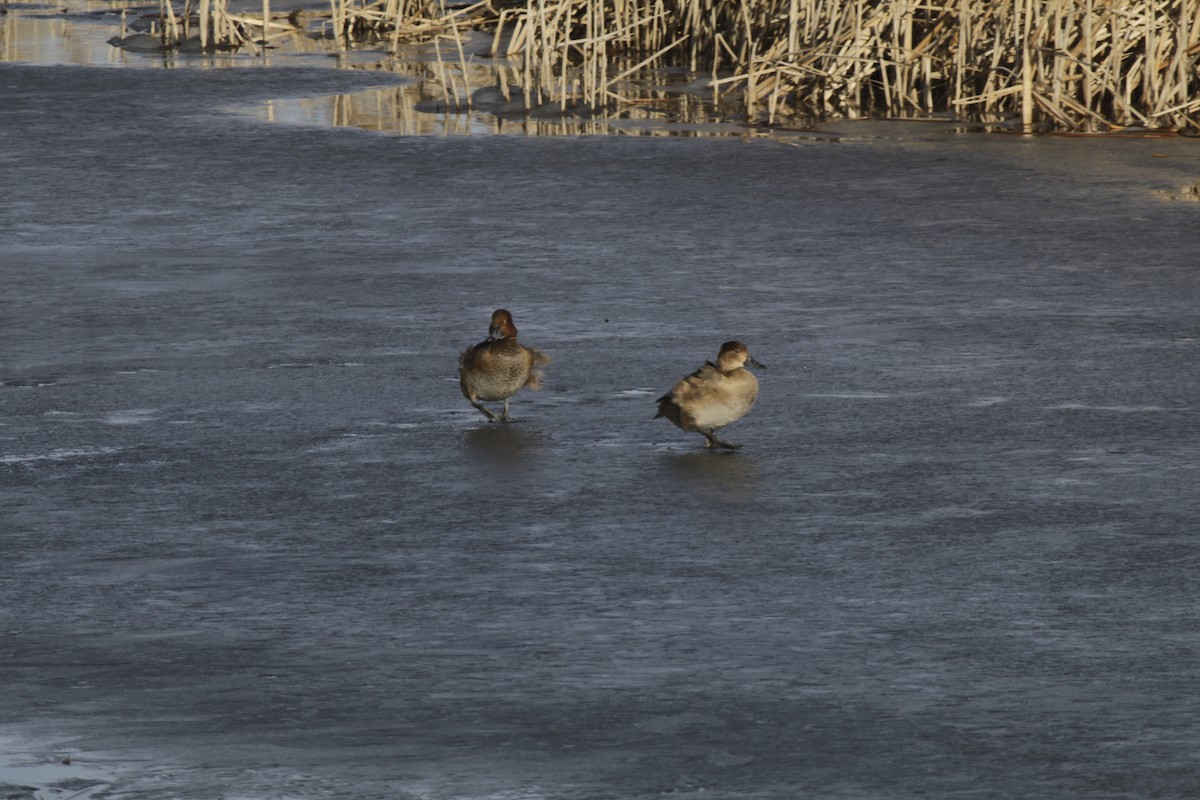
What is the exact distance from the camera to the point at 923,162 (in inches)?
543

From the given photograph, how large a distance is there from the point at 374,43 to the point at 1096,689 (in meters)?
17.9

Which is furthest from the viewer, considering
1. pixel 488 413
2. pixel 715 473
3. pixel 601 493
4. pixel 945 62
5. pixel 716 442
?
pixel 945 62

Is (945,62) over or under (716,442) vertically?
over

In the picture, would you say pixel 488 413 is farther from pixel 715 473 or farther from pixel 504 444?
pixel 715 473

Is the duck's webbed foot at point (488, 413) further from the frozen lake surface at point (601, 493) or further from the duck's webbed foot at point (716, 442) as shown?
the duck's webbed foot at point (716, 442)

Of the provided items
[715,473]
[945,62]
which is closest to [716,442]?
[715,473]

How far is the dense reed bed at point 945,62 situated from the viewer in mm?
15242

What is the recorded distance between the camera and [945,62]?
53.4 ft

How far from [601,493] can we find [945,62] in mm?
10366

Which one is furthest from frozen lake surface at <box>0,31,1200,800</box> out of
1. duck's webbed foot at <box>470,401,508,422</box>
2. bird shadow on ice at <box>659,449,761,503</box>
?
duck's webbed foot at <box>470,401,508,422</box>

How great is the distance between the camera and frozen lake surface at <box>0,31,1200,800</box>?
4.52m

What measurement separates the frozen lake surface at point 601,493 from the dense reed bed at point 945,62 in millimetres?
2179

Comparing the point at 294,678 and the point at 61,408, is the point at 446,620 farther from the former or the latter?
the point at 61,408

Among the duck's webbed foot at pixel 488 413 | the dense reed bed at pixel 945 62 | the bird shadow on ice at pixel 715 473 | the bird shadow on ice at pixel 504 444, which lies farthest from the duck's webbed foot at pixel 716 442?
the dense reed bed at pixel 945 62
